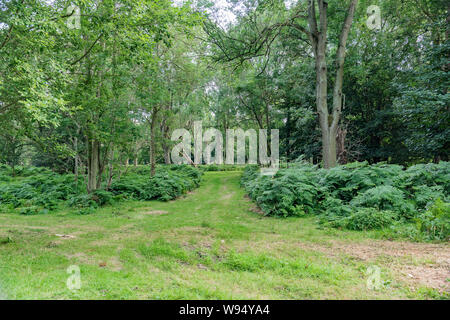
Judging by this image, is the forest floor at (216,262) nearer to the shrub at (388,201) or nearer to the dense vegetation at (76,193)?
the shrub at (388,201)

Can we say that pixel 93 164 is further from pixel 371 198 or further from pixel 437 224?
pixel 437 224

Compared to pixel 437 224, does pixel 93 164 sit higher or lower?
higher

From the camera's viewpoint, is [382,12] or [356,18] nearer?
[356,18]

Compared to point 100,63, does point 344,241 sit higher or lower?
lower

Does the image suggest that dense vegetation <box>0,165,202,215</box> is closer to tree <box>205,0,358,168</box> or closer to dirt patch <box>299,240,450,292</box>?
tree <box>205,0,358,168</box>

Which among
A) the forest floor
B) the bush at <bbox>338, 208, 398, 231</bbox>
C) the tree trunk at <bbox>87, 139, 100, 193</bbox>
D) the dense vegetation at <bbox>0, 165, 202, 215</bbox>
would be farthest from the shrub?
the tree trunk at <bbox>87, 139, 100, 193</bbox>

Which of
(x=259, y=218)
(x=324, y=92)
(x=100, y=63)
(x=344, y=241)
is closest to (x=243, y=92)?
(x=324, y=92)

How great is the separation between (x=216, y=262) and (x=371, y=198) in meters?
5.04

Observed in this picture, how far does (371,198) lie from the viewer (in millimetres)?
7203

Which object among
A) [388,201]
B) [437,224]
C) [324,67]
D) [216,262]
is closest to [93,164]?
[216,262]

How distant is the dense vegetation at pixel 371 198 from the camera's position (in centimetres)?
586

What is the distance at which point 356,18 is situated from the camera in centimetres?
1372

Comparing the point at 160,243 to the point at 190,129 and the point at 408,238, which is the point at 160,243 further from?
the point at 190,129

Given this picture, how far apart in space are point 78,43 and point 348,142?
15.2 meters
